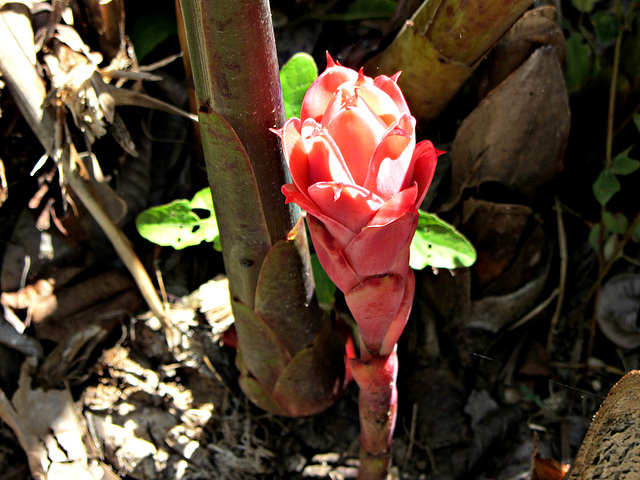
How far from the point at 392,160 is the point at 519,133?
0.52 meters

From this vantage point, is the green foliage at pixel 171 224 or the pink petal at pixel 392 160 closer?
the pink petal at pixel 392 160

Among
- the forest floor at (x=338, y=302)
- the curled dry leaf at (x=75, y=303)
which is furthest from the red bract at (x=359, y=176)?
the curled dry leaf at (x=75, y=303)

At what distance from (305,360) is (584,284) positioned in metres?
0.68

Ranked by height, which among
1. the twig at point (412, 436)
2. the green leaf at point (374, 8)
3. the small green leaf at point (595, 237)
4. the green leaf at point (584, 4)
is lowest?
the twig at point (412, 436)

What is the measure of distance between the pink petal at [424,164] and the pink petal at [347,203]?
0.07 metres

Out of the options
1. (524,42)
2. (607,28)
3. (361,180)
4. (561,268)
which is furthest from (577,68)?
(361,180)

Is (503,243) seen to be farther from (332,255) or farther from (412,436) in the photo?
(332,255)

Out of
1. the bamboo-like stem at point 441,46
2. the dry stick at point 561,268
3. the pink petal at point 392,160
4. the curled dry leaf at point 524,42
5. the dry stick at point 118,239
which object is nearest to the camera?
the pink petal at point 392,160

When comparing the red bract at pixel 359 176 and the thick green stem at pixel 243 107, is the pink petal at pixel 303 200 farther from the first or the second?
the thick green stem at pixel 243 107

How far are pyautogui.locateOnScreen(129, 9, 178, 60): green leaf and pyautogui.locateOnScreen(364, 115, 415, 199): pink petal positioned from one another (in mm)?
821

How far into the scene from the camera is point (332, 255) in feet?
2.03

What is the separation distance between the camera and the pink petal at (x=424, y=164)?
0.60m

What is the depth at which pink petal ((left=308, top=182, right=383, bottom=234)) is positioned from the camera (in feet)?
1.79

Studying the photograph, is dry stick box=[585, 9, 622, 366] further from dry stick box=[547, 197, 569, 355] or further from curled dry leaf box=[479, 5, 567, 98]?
curled dry leaf box=[479, 5, 567, 98]
